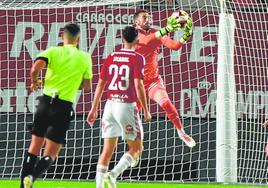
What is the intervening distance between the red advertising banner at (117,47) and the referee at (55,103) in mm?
5301

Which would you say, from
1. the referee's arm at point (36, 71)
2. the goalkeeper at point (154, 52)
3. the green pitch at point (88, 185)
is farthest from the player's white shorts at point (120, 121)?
the goalkeeper at point (154, 52)

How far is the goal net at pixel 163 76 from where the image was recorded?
14.1 m

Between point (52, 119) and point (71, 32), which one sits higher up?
point (71, 32)

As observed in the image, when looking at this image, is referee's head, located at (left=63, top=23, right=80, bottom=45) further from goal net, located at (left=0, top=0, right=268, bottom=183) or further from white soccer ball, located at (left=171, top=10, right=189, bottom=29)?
goal net, located at (left=0, top=0, right=268, bottom=183)

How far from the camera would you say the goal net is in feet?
46.1

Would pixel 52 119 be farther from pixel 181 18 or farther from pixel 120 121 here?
pixel 181 18

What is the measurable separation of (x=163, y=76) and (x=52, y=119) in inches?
233

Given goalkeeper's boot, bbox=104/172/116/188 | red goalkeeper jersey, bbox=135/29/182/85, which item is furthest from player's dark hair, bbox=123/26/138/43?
red goalkeeper jersey, bbox=135/29/182/85

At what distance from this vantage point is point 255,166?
564 inches

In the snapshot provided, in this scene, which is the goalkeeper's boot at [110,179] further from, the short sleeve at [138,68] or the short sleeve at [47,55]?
the short sleeve at [47,55]

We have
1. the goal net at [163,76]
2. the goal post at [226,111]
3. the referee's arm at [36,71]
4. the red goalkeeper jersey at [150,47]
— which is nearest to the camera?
the referee's arm at [36,71]

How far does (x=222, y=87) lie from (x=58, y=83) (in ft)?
14.3

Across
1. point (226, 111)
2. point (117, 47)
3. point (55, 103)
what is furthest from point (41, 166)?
point (117, 47)

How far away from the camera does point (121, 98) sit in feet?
29.9
